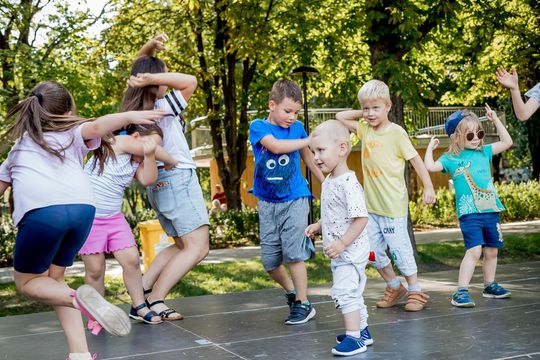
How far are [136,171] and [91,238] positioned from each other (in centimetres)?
60

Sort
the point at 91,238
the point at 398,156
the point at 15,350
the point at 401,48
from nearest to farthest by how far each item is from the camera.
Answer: the point at 15,350, the point at 91,238, the point at 398,156, the point at 401,48

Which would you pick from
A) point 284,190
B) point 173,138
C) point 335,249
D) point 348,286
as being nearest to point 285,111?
point 284,190

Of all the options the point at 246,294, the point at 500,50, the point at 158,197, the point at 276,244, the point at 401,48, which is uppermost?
the point at 500,50

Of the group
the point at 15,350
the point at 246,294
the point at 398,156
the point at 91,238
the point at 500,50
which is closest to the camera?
the point at 15,350

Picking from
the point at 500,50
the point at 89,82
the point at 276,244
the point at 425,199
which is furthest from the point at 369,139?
the point at 500,50

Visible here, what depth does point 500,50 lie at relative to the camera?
62.3 feet

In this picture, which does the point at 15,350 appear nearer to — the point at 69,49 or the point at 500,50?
the point at 69,49

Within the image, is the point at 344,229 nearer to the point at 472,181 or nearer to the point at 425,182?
the point at 425,182

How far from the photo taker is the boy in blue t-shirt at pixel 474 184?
20.6 ft

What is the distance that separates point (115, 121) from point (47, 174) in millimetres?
456

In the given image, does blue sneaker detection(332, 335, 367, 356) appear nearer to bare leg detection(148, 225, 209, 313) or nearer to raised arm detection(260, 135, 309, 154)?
raised arm detection(260, 135, 309, 154)

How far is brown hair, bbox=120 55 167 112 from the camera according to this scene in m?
5.53

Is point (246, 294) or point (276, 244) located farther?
point (246, 294)

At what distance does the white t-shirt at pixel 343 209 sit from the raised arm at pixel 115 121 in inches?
51.9
